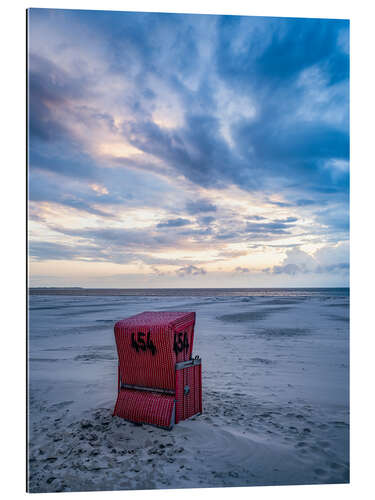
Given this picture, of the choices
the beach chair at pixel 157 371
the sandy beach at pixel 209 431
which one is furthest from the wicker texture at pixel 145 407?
the sandy beach at pixel 209 431

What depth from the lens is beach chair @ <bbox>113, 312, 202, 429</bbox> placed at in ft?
21.7

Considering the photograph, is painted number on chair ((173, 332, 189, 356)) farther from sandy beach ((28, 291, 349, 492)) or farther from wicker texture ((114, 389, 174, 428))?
sandy beach ((28, 291, 349, 492))

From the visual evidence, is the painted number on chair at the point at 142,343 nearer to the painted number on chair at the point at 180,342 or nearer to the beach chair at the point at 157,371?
the beach chair at the point at 157,371

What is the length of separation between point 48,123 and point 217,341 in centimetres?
1113

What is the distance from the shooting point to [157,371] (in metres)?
6.74

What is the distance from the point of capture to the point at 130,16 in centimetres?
695

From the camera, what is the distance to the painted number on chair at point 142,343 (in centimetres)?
671

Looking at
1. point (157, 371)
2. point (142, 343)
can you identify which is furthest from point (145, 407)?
point (142, 343)

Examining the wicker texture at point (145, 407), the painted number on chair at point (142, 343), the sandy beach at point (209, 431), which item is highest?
the painted number on chair at point (142, 343)

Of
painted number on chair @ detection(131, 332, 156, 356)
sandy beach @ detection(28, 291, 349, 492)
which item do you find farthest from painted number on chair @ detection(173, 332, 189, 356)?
sandy beach @ detection(28, 291, 349, 492)

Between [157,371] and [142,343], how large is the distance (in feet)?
1.74

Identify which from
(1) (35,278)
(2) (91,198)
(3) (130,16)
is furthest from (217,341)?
(3) (130,16)

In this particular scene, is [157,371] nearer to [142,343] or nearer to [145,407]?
[142,343]
